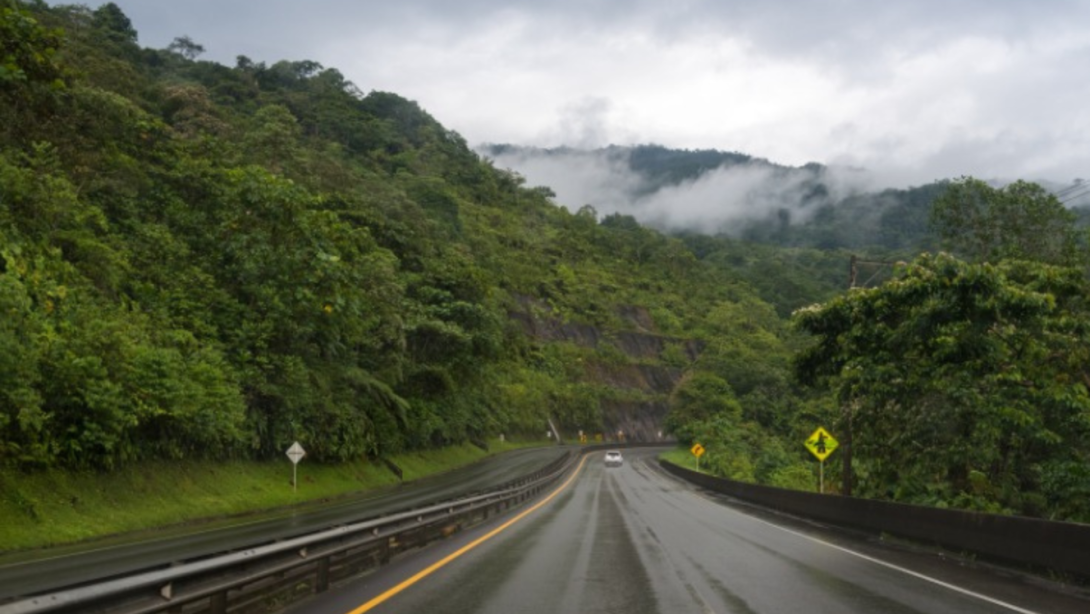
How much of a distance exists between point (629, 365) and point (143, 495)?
102 m

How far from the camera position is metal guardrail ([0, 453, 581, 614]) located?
19.4 ft

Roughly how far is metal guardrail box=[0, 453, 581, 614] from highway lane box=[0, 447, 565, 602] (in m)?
0.19

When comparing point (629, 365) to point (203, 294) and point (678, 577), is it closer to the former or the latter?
point (203, 294)

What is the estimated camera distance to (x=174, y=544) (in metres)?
19.0

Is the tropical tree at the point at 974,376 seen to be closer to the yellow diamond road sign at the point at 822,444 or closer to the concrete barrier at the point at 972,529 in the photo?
the yellow diamond road sign at the point at 822,444

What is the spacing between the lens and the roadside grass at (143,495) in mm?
19703

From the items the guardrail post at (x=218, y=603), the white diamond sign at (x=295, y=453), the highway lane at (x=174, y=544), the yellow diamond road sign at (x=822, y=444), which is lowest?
the highway lane at (x=174, y=544)

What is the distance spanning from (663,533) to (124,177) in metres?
34.3

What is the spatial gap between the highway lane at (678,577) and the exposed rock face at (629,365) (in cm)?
9010

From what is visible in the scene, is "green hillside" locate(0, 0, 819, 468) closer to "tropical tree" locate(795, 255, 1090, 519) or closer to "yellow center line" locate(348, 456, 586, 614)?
"yellow center line" locate(348, 456, 586, 614)

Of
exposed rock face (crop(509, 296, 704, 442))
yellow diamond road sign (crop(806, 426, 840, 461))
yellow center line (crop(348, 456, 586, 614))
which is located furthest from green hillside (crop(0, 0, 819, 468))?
exposed rock face (crop(509, 296, 704, 442))

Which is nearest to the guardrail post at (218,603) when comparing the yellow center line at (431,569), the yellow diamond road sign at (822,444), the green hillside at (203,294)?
the yellow center line at (431,569)

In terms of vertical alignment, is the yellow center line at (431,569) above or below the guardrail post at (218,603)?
below

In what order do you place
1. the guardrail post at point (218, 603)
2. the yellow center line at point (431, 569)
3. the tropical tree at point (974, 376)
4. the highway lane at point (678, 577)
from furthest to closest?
1. the tropical tree at point (974, 376)
2. the highway lane at point (678, 577)
3. the yellow center line at point (431, 569)
4. the guardrail post at point (218, 603)
